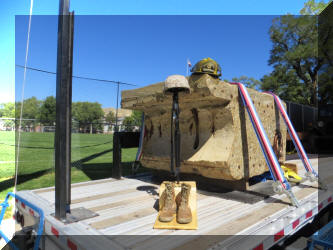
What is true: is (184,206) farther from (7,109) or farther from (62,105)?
(7,109)

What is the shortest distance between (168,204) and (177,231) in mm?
394

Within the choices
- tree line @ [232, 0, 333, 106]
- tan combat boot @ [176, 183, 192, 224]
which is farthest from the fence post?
tree line @ [232, 0, 333, 106]

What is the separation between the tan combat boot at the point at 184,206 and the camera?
2277mm

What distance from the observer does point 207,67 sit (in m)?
3.31

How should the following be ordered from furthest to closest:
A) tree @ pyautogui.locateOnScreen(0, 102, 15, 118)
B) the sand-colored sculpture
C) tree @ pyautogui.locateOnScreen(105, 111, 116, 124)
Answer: tree @ pyautogui.locateOnScreen(0, 102, 15, 118) < tree @ pyautogui.locateOnScreen(105, 111, 116, 124) < the sand-colored sculpture

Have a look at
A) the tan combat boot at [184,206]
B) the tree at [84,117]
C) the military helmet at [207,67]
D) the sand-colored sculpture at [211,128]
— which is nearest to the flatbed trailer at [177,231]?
the tan combat boot at [184,206]

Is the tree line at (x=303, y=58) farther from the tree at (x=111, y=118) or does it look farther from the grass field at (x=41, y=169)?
the grass field at (x=41, y=169)

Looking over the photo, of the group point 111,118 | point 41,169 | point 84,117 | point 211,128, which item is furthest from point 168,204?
point 84,117

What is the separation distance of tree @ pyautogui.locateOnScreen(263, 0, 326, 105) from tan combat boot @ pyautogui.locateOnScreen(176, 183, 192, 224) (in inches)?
748

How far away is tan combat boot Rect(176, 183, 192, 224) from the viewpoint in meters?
2.28

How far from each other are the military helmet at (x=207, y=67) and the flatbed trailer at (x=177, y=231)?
1618mm

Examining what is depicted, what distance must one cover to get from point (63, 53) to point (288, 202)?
2898 millimetres

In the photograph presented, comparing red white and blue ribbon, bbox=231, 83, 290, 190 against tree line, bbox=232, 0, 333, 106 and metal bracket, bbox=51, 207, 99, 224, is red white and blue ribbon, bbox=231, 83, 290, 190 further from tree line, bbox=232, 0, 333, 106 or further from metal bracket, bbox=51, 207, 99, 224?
tree line, bbox=232, 0, 333, 106

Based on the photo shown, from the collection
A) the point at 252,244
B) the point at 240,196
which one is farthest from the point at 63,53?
the point at 240,196
